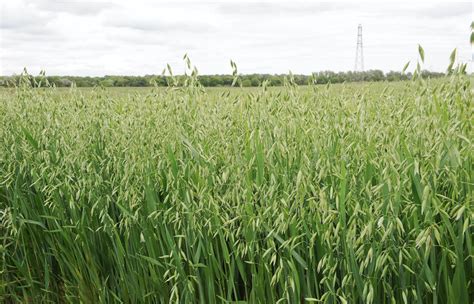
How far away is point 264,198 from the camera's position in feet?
6.70

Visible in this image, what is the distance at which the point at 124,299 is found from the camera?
2.87 metres

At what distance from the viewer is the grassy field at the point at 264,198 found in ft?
6.24

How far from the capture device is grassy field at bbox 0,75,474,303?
1902mm

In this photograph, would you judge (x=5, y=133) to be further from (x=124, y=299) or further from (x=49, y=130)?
(x=124, y=299)

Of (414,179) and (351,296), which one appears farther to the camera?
(351,296)

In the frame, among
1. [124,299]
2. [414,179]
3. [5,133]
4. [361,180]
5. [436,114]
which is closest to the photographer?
[414,179]

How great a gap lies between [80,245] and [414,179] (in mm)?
2172

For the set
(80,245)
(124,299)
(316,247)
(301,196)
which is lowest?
(124,299)

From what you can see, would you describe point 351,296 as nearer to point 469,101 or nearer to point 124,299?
point 469,101

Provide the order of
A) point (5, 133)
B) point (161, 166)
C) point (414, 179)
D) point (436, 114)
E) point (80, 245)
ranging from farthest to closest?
1. point (5, 133)
2. point (80, 245)
3. point (161, 166)
4. point (436, 114)
5. point (414, 179)

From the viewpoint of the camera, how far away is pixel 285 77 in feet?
8.64

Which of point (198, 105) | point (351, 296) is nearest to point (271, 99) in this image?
point (198, 105)

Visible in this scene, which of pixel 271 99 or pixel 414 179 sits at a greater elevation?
pixel 271 99

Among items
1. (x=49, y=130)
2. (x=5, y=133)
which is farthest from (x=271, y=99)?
(x=5, y=133)
